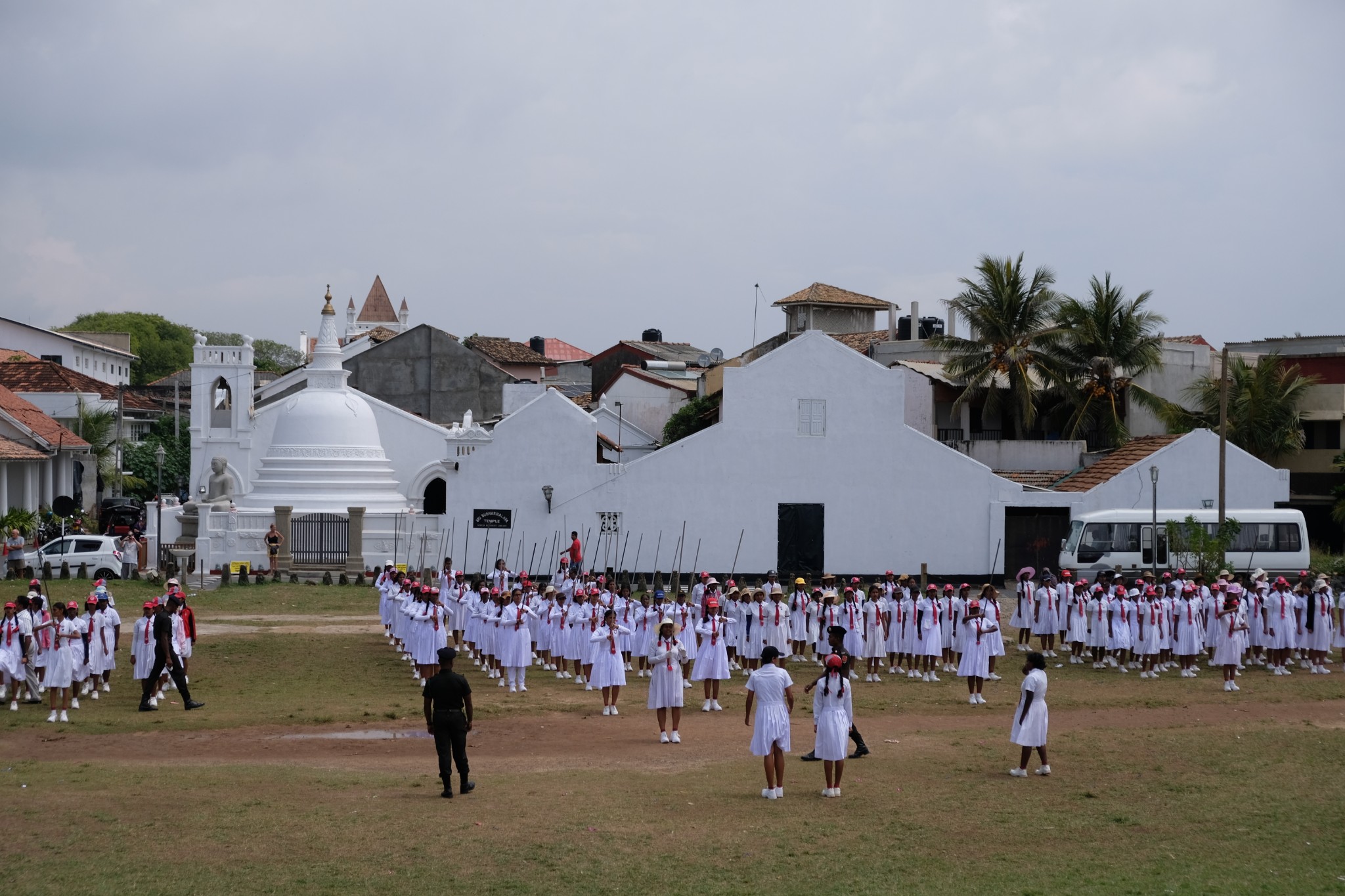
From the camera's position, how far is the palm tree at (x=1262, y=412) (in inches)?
1704

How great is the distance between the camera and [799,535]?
121 ft

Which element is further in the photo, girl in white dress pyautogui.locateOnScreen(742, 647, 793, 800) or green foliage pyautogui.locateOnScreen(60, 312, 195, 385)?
green foliage pyautogui.locateOnScreen(60, 312, 195, 385)

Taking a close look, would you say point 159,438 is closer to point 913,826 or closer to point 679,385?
point 679,385

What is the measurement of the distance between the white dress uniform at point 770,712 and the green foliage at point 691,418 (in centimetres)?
3409

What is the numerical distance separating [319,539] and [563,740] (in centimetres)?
2296

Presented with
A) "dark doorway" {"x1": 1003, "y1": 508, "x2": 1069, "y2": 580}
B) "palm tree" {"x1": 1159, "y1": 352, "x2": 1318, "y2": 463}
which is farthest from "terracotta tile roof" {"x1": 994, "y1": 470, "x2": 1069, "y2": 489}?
"palm tree" {"x1": 1159, "y1": 352, "x2": 1318, "y2": 463}

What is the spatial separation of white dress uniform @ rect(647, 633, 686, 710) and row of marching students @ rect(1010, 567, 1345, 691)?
33.9ft

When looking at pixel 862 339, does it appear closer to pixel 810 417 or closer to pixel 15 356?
pixel 810 417

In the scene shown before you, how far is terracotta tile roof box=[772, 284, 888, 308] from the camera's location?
5844 centimetres

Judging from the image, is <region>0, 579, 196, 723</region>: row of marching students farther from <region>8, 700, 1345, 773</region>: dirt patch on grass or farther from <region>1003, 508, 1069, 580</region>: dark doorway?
<region>1003, 508, 1069, 580</region>: dark doorway

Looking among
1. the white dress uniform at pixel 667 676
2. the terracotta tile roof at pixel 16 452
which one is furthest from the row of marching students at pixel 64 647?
the terracotta tile roof at pixel 16 452

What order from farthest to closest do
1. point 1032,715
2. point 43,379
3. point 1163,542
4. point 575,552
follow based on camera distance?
point 43,379, point 575,552, point 1163,542, point 1032,715

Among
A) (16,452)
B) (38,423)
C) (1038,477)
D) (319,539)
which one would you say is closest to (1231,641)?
(1038,477)

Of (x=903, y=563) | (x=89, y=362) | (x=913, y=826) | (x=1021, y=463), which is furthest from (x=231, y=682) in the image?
(x=89, y=362)
